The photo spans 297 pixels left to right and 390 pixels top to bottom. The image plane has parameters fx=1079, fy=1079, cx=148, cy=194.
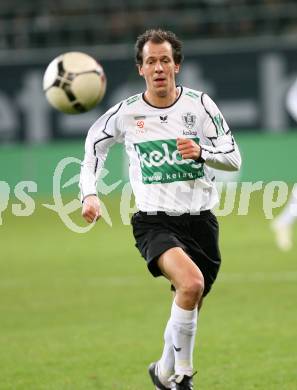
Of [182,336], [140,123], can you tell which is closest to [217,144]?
[140,123]

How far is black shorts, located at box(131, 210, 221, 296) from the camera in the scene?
673 centimetres

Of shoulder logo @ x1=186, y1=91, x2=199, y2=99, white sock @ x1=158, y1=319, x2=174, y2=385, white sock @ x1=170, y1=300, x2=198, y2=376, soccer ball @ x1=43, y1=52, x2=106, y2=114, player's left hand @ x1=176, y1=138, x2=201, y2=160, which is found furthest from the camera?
soccer ball @ x1=43, y1=52, x2=106, y2=114

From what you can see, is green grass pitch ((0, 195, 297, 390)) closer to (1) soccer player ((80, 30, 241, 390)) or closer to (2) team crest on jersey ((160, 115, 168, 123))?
(1) soccer player ((80, 30, 241, 390))

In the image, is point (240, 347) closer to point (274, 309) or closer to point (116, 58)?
point (274, 309)

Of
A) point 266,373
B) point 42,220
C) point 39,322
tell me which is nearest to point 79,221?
point 42,220

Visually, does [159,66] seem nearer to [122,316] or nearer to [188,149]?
[188,149]

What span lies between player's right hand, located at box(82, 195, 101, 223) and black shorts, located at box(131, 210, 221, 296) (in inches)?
14.9

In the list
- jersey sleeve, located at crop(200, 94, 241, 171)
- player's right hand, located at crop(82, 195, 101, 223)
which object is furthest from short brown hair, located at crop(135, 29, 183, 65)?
player's right hand, located at crop(82, 195, 101, 223)

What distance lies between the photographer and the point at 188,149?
20.6 ft

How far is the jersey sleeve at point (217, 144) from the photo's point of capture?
21.2 ft

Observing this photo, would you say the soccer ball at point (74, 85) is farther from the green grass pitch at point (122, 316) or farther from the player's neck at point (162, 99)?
the green grass pitch at point (122, 316)

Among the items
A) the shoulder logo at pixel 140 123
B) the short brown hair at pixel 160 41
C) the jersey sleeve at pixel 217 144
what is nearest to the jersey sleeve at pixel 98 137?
the shoulder logo at pixel 140 123

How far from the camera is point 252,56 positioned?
22016 millimetres

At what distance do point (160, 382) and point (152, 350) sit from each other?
1.65 meters
